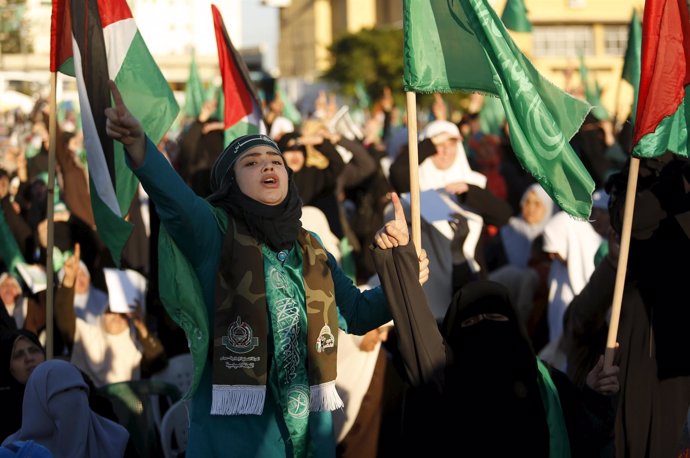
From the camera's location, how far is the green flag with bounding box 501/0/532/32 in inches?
335

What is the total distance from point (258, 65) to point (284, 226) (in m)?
52.7

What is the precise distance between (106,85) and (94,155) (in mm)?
326

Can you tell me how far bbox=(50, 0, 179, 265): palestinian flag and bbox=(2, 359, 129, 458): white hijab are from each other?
0.51m

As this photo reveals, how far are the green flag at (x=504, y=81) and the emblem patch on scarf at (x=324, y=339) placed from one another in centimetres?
84

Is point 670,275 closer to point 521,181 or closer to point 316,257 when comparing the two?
point 316,257

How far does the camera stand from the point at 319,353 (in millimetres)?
4285

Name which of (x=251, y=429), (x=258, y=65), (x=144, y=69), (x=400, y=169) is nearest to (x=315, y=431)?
(x=251, y=429)

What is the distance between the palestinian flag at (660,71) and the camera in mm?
4773

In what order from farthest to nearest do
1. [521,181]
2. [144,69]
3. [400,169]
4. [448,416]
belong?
1. [521,181]
2. [400,169]
3. [144,69]
4. [448,416]

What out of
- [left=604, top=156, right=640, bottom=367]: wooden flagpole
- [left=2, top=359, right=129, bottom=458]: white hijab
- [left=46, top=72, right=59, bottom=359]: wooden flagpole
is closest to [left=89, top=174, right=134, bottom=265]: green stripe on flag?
[left=46, top=72, right=59, bottom=359]: wooden flagpole

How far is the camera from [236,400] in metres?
4.12

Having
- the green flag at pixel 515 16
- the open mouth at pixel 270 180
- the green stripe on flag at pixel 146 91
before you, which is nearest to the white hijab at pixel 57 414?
the green stripe on flag at pixel 146 91

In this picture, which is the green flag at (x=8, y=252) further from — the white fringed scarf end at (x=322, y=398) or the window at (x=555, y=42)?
the window at (x=555, y=42)

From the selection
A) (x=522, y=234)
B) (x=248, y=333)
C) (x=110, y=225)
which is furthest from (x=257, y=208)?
(x=522, y=234)
